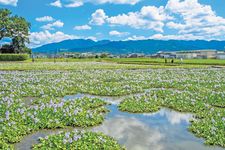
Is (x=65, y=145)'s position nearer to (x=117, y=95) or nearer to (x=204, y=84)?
(x=117, y=95)

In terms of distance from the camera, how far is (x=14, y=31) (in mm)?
83438

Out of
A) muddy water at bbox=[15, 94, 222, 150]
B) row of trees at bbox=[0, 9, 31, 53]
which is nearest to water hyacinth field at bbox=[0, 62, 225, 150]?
muddy water at bbox=[15, 94, 222, 150]

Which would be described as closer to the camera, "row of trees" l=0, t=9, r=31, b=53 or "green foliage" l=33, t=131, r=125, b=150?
"green foliage" l=33, t=131, r=125, b=150

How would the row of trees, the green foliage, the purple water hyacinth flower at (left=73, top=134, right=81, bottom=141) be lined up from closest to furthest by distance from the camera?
the green foliage < the purple water hyacinth flower at (left=73, top=134, right=81, bottom=141) < the row of trees

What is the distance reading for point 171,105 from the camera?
1408cm

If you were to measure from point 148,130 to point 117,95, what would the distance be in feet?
22.5

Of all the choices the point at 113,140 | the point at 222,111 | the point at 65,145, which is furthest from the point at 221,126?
the point at 65,145

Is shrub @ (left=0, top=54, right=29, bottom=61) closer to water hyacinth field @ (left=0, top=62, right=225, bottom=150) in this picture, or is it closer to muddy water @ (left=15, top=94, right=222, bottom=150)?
water hyacinth field @ (left=0, top=62, right=225, bottom=150)

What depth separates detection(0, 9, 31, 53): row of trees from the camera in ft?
263

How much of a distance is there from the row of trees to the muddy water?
245 feet

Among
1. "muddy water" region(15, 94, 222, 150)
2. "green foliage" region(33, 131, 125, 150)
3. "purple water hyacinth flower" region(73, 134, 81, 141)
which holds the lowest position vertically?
Answer: "muddy water" region(15, 94, 222, 150)

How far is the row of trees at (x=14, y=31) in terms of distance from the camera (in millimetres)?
80250

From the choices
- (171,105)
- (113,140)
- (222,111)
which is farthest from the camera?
(171,105)

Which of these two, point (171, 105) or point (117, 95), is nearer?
point (171, 105)
